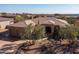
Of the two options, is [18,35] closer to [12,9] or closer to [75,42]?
[12,9]

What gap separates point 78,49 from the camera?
9.25 feet

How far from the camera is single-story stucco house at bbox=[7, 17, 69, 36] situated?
8.98 feet

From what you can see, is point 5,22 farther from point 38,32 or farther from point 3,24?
point 38,32

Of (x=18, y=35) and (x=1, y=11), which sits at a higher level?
(x=1, y=11)

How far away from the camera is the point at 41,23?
2793 mm

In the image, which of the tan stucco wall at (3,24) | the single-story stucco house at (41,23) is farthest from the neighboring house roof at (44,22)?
the tan stucco wall at (3,24)

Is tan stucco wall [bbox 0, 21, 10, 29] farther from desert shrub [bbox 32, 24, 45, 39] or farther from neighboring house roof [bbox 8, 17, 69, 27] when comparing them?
desert shrub [bbox 32, 24, 45, 39]

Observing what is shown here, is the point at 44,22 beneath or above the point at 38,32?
above

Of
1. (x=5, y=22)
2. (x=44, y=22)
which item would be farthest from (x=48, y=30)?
(x=5, y=22)

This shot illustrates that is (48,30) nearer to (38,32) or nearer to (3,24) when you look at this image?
(38,32)

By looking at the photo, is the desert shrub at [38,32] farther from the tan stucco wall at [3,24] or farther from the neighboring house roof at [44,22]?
the tan stucco wall at [3,24]
